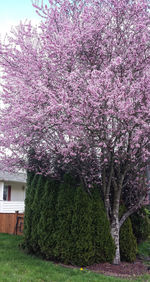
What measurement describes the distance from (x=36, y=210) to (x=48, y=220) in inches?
23.4

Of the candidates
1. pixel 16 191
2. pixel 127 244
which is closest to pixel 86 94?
pixel 127 244

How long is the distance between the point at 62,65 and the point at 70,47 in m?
Result: 0.45

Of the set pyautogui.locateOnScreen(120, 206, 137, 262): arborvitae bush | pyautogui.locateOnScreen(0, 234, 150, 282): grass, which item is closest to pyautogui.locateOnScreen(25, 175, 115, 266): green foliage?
pyautogui.locateOnScreen(0, 234, 150, 282): grass

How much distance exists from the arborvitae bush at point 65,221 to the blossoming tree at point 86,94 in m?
0.48

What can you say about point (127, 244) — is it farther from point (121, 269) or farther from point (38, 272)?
point (38, 272)

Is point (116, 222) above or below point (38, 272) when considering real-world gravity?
above

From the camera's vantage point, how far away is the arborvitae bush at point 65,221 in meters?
6.34

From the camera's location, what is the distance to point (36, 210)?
23.8ft

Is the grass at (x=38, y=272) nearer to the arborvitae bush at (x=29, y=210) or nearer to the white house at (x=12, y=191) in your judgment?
the arborvitae bush at (x=29, y=210)

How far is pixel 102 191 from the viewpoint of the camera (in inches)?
284

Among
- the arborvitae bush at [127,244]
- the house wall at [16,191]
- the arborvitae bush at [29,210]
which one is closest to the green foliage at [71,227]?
the arborvitae bush at [29,210]

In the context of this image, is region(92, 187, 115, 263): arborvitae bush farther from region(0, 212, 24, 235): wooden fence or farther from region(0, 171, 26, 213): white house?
region(0, 171, 26, 213): white house

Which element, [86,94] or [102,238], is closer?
[86,94]

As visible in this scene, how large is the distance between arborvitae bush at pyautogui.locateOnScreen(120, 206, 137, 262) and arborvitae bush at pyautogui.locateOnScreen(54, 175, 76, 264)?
138 cm
